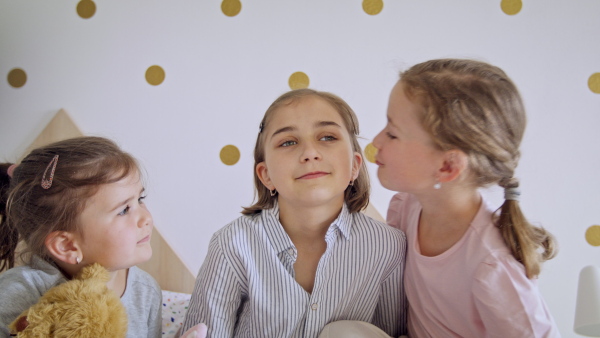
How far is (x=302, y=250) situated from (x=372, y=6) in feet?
2.93

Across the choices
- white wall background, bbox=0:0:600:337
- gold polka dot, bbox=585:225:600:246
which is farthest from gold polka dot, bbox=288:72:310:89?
gold polka dot, bbox=585:225:600:246

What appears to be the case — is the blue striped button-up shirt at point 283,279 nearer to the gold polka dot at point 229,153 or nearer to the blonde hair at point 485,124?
the blonde hair at point 485,124

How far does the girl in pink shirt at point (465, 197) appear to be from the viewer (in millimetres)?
907

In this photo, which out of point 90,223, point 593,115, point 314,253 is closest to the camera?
point 90,223

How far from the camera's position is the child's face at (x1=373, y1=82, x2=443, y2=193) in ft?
3.29

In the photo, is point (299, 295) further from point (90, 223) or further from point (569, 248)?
point (569, 248)

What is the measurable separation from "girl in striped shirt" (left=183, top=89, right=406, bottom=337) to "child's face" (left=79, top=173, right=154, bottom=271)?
0.59ft

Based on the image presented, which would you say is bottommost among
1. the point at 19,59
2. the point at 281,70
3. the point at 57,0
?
the point at 281,70

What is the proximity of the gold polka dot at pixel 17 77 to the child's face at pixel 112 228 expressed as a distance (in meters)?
0.89

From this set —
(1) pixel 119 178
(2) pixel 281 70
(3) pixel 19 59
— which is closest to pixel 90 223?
(1) pixel 119 178

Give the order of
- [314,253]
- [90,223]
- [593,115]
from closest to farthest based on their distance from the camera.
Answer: [90,223]
[314,253]
[593,115]

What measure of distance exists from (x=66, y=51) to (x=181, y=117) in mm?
440

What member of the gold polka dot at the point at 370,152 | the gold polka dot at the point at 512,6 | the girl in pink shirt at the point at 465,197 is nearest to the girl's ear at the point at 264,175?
the girl in pink shirt at the point at 465,197

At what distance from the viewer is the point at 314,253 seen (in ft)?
3.76
